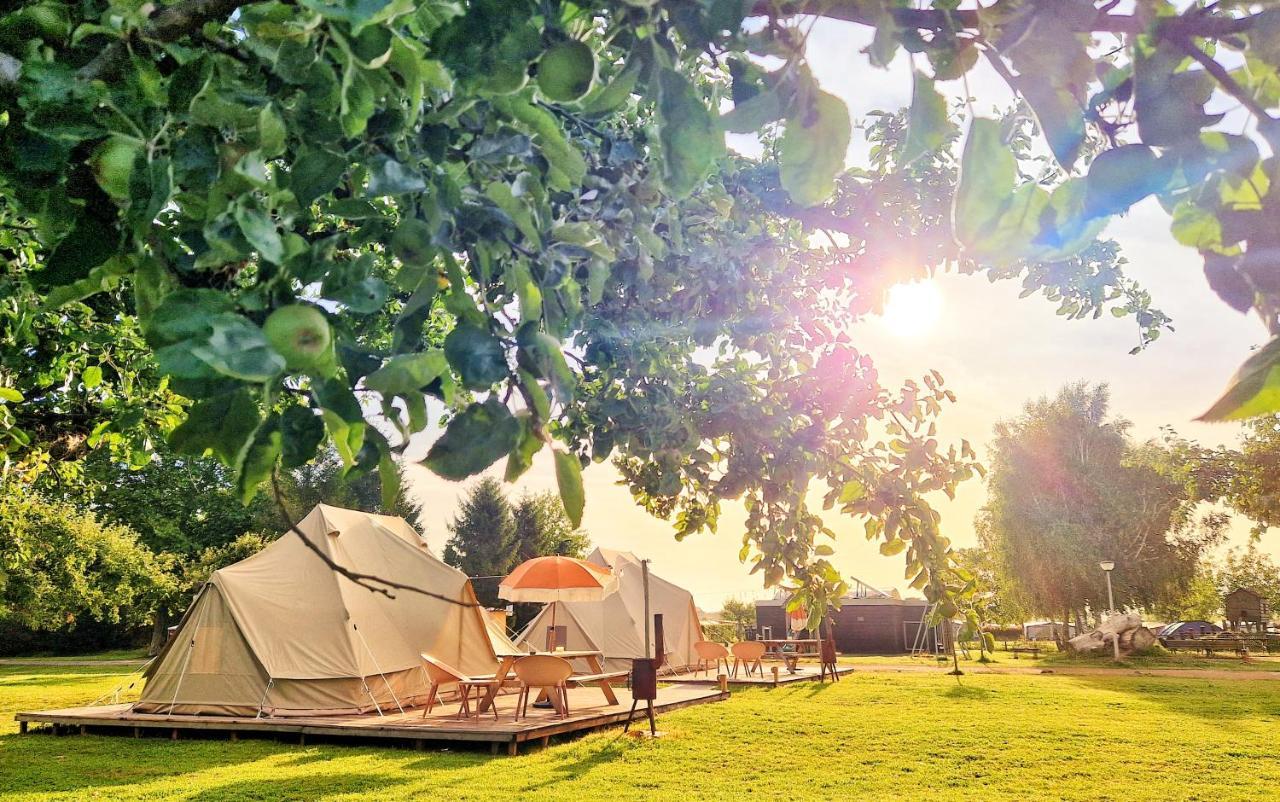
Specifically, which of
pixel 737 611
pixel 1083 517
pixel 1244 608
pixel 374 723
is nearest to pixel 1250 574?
pixel 1244 608

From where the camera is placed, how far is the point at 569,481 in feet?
2.71

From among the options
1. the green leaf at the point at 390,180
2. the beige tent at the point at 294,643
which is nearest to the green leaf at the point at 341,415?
the green leaf at the point at 390,180

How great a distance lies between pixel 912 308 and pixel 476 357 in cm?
203

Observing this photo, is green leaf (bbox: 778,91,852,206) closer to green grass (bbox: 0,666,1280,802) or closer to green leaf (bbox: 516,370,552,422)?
green leaf (bbox: 516,370,552,422)

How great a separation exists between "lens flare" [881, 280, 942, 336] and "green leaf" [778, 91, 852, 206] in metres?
1.34

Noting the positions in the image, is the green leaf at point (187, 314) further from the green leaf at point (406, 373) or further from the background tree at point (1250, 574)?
the background tree at point (1250, 574)

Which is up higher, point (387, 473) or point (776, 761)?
point (387, 473)

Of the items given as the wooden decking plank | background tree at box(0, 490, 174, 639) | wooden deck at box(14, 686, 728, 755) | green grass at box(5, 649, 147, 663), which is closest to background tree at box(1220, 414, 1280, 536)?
wooden deck at box(14, 686, 728, 755)

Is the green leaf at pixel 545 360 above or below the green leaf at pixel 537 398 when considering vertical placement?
above

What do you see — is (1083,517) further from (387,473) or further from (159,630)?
(159,630)

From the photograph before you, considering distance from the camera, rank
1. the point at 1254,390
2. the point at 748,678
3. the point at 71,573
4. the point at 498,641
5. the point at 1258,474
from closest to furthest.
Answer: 1. the point at 1254,390
2. the point at 498,641
3. the point at 1258,474
4. the point at 748,678
5. the point at 71,573

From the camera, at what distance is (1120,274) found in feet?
12.1

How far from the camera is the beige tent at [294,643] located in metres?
11.3

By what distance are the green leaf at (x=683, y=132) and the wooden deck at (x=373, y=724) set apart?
31.9 feet
